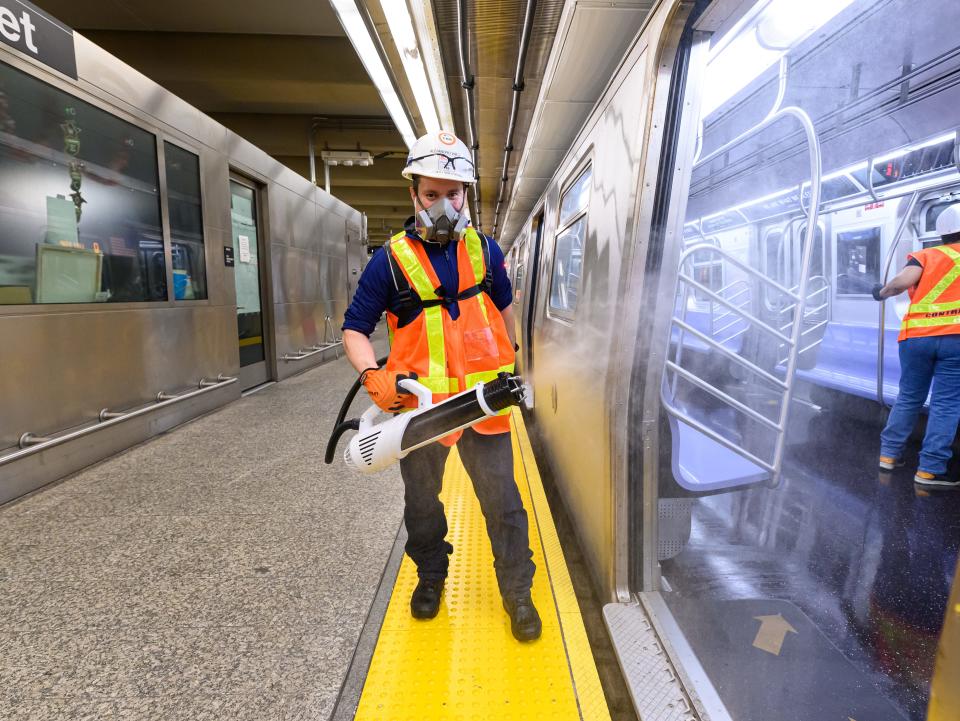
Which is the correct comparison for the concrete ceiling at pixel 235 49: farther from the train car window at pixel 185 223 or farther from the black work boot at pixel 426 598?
the black work boot at pixel 426 598

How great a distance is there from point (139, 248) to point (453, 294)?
347 cm

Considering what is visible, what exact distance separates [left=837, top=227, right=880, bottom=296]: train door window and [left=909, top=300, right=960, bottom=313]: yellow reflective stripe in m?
2.22

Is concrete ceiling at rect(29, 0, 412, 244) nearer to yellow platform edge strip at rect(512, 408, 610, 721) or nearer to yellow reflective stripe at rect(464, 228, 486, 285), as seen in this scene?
yellow reflective stripe at rect(464, 228, 486, 285)

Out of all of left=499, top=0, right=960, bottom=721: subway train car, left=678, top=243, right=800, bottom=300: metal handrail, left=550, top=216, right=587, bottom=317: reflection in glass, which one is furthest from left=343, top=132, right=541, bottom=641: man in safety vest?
left=550, top=216, right=587, bottom=317: reflection in glass

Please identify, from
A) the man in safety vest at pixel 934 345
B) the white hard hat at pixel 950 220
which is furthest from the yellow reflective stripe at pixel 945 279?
the white hard hat at pixel 950 220

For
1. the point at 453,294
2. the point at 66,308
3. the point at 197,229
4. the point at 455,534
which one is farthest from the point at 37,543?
the point at 197,229

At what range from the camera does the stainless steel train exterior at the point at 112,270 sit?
2.91 meters

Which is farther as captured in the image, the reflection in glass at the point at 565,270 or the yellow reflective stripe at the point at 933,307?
the reflection in glass at the point at 565,270

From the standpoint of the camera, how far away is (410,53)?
4.14 metres

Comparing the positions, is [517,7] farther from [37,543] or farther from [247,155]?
[37,543]

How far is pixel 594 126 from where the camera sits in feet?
8.41

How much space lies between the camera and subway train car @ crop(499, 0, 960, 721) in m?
1.69

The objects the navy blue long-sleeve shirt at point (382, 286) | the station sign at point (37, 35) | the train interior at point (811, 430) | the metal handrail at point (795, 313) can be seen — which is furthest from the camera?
the station sign at point (37, 35)

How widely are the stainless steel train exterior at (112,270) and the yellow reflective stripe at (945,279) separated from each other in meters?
4.81
